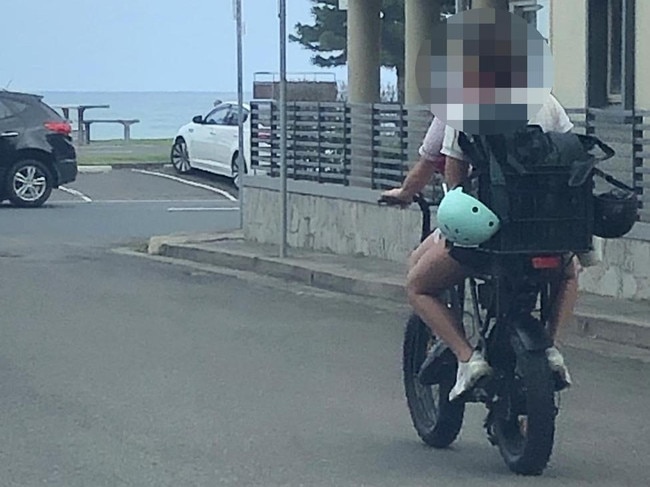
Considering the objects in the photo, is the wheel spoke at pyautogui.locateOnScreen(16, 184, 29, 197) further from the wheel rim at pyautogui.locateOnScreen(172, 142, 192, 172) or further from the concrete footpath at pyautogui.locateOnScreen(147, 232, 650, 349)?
the wheel rim at pyautogui.locateOnScreen(172, 142, 192, 172)

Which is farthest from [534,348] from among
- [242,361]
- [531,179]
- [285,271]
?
[285,271]

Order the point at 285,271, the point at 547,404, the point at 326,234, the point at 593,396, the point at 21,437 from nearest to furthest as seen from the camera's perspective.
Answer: the point at 547,404
the point at 21,437
the point at 593,396
the point at 285,271
the point at 326,234

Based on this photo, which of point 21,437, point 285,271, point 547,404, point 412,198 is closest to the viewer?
point 547,404

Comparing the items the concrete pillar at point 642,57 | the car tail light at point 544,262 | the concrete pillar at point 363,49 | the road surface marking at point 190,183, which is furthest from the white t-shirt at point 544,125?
the road surface marking at point 190,183

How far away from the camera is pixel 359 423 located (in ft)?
26.7

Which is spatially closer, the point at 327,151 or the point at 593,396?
the point at 593,396

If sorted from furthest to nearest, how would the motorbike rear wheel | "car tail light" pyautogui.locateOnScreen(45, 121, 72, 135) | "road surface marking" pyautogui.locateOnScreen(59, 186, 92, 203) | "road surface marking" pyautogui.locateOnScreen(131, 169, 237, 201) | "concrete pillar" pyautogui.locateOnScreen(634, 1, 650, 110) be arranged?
1. "road surface marking" pyautogui.locateOnScreen(131, 169, 237, 201)
2. "road surface marking" pyautogui.locateOnScreen(59, 186, 92, 203)
3. "car tail light" pyautogui.locateOnScreen(45, 121, 72, 135)
4. "concrete pillar" pyautogui.locateOnScreen(634, 1, 650, 110)
5. the motorbike rear wheel

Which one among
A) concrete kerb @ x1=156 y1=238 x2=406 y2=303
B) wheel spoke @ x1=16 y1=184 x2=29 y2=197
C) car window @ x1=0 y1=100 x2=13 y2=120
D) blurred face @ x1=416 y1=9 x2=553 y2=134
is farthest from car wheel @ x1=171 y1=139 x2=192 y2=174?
blurred face @ x1=416 y1=9 x2=553 y2=134

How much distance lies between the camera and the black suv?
74.9 feet

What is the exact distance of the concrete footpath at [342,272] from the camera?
11070mm

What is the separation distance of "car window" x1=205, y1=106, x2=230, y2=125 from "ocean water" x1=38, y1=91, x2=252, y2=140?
1.57 feet

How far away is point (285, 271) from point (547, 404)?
8633mm

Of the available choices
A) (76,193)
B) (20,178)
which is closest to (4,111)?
(20,178)

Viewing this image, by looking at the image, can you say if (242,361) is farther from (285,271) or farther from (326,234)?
(326,234)
